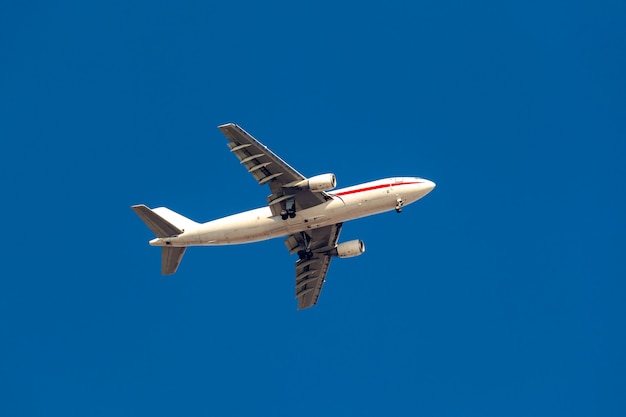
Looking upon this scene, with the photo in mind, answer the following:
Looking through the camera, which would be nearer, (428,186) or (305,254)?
(428,186)

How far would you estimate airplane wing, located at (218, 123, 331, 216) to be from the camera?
87625mm

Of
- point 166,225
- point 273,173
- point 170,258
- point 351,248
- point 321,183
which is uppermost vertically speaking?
point 273,173

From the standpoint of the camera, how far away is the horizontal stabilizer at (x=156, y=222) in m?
91.9

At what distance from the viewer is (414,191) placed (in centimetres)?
8962

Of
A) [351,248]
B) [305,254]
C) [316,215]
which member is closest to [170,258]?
[305,254]

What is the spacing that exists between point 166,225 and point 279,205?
1053cm

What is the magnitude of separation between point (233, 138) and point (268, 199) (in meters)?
6.64

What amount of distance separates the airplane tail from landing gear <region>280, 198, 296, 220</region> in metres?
8.46

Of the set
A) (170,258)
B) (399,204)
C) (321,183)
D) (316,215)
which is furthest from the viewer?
(170,258)

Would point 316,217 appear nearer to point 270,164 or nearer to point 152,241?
point 270,164

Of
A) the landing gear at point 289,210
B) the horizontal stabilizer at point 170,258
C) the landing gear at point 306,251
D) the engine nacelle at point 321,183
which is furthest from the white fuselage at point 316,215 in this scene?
the landing gear at point 306,251

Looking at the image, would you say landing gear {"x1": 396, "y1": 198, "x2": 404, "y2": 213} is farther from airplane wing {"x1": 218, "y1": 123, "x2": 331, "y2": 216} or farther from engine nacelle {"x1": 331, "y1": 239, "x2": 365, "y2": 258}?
engine nacelle {"x1": 331, "y1": 239, "x2": 365, "y2": 258}

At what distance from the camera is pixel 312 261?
100 m

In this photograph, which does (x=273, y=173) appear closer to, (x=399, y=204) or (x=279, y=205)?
(x=279, y=205)
